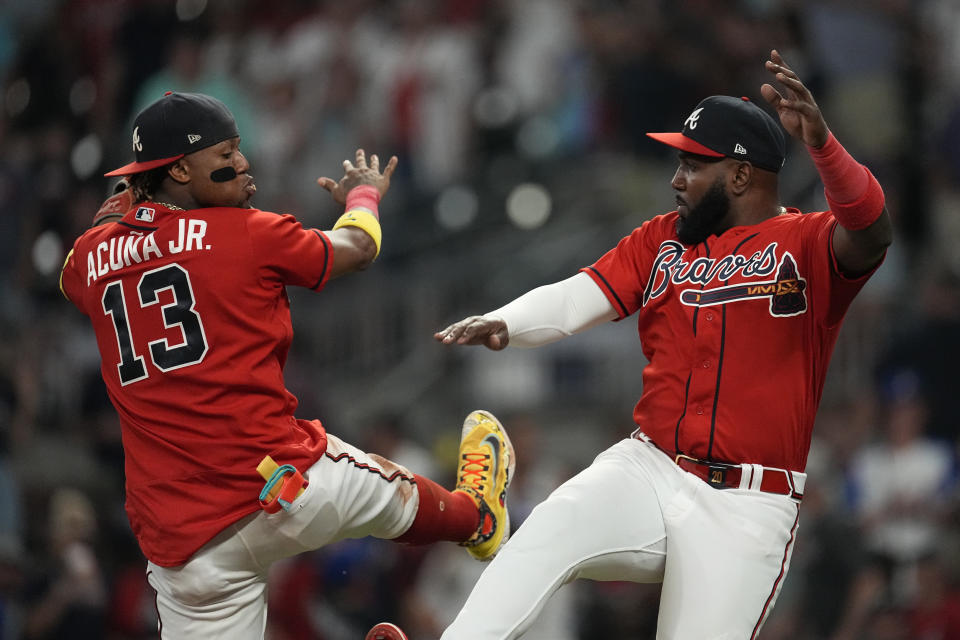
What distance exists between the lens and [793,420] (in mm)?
4367

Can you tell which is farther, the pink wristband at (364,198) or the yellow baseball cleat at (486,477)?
the yellow baseball cleat at (486,477)

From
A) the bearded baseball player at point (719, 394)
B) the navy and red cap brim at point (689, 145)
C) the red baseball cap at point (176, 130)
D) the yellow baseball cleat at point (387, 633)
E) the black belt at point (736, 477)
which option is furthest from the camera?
the yellow baseball cleat at point (387, 633)

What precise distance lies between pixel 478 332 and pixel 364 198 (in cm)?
63

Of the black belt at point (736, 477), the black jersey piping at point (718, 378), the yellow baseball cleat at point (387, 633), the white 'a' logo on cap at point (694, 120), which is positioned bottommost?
the yellow baseball cleat at point (387, 633)

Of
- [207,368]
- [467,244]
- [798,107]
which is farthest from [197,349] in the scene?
[467,244]

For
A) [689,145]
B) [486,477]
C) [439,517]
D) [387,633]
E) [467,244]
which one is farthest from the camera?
[467,244]

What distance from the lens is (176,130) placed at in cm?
425

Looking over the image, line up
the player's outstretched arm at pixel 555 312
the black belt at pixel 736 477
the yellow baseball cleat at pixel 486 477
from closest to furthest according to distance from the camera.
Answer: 1. the black belt at pixel 736 477
2. the player's outstretched arm at pixel 555 312
3. the yellow baseball cleat at pixel 486 477

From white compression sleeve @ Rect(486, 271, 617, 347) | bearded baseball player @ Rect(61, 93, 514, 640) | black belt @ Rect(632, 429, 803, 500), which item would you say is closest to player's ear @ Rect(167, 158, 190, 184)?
bearded baseball player @ Rect(61, 93, 514, 640)

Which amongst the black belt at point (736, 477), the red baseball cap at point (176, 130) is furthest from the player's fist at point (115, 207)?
the black belt at point (736, 477)

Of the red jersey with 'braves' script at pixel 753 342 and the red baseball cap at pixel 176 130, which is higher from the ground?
the red baseball cap at pixel 176 130

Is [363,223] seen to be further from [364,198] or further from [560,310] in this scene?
[560,310]

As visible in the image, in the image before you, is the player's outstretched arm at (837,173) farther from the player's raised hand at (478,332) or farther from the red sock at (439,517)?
the red sock at (439,517)

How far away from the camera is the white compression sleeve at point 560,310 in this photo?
4766mm
